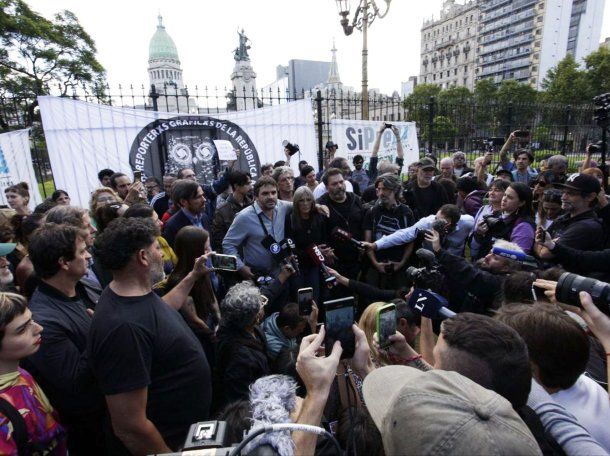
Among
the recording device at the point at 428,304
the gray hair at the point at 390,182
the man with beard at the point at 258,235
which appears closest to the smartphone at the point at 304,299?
the recording device at the point at 428,304

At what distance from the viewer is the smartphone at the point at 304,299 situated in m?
2.31

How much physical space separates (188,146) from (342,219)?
420 cm

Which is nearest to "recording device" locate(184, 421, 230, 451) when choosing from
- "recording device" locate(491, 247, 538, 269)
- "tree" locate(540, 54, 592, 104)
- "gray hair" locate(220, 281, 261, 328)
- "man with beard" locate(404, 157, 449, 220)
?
"gray hair" locate(220, 281, 261, 328)

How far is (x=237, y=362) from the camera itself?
6.84 feet

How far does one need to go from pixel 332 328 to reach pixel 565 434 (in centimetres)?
87

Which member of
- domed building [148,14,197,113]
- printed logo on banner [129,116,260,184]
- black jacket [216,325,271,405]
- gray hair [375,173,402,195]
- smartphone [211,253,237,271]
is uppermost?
domed building [148,14,197,113]

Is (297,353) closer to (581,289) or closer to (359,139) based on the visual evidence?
(581,289)

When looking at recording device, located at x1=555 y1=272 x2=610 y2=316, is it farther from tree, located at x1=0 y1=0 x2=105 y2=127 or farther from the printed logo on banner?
tree, located at x1=0 y1=0 x2=105 y2=127

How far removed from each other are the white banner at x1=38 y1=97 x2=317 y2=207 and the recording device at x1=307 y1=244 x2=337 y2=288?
13.4 ft

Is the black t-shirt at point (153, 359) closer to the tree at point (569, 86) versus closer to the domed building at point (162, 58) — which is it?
the tree at point (569, 86)

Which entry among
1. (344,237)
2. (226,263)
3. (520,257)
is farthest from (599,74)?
(226,263)

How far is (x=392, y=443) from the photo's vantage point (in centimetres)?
98

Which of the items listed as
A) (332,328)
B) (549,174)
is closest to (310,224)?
(332,328)

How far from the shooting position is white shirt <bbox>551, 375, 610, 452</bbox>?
1.39 m
